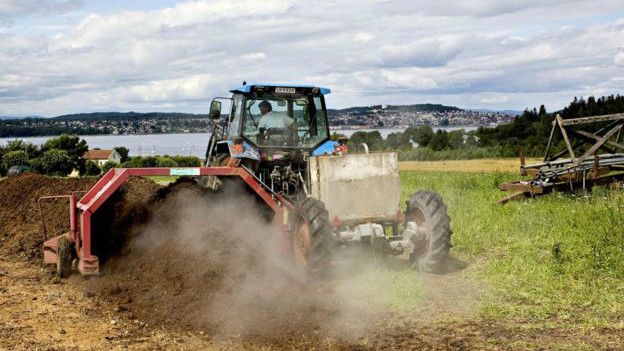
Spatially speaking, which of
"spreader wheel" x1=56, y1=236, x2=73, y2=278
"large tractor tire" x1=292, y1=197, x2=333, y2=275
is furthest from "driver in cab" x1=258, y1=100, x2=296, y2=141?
"spreader wheel" x1=56, y1=236, x2=73, y2=278

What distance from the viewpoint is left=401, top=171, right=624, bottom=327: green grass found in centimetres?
739

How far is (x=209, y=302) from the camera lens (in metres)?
7.55

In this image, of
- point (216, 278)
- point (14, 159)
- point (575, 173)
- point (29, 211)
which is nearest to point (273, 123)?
point (216, 278)

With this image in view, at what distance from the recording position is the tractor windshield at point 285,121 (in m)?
10.3

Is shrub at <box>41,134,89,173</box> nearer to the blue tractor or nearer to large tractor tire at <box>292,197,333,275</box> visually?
the blue tractor

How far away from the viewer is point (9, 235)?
12758 mm

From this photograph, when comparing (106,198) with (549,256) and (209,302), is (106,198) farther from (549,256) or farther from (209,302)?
(549,256)

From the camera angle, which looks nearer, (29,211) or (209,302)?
(209,302)

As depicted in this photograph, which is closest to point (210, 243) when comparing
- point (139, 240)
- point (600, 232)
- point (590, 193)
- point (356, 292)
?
point (139, 240)

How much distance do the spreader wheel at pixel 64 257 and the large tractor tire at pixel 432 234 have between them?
4405 mm

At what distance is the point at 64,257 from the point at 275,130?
336 centimetres

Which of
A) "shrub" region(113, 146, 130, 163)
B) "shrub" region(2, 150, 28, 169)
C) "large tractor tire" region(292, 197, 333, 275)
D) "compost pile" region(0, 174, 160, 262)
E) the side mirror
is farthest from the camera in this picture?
"shrub" region(113, 146, 130, 163)

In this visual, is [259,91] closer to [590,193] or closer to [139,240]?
[139,240]

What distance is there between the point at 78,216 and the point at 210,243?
2.10 meters
